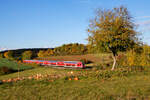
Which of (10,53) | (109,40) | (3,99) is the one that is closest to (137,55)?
(109,40)

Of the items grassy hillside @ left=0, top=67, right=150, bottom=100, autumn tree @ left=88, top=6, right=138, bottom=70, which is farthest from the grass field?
autumn tree @ left=88, top=6, right=138, bottom=70

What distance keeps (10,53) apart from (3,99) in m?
80.5

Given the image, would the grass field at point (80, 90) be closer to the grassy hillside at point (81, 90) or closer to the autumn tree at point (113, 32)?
the grassy hillside at point (81, 90)

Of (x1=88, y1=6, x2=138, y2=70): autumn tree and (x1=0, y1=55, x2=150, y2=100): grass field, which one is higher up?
(x1=88, y1=6, x2=138, y2=70): autumn tree

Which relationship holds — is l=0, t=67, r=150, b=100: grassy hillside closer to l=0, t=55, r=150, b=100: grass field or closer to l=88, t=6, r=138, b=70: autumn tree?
l=0, t=55, r=150, b=100: grass field

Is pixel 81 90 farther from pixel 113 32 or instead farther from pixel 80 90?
pixel 113 32

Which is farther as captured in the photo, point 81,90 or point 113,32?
point 113,32

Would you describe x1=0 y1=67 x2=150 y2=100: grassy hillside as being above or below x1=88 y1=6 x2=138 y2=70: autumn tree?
below

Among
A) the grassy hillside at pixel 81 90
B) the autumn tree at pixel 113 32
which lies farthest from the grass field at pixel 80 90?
the autumn tree at pixel 113 32

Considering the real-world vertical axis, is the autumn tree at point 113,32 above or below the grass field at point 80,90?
above

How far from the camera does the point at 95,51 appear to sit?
805 inches

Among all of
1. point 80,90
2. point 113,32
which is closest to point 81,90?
point 80,90

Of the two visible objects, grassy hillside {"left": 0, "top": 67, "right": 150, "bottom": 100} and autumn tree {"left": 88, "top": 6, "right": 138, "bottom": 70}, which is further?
autumn tree {"left": 88, "top": 6, "right": 138, "bottom": 70}

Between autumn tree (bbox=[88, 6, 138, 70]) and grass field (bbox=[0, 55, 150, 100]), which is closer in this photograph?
grass field (bbox=[0, 55, 150, 100])
